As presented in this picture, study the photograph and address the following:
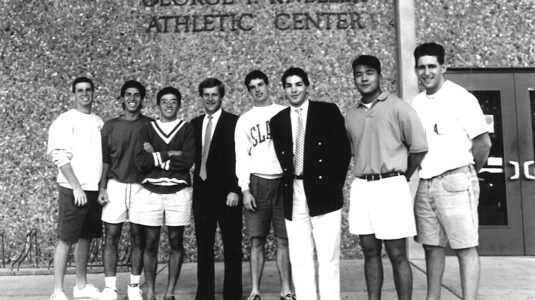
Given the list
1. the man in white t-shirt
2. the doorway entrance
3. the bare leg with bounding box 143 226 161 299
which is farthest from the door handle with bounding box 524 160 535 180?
the bare leg with bounding box 143 226 161 299

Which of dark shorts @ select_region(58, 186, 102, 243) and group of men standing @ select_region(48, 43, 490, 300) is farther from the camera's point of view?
dark shorts @ select_region(58, 186, 102, 243)

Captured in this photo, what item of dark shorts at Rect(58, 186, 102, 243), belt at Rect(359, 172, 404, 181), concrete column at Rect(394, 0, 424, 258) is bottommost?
dark shorts at Rect(58, 186, 102, 243)

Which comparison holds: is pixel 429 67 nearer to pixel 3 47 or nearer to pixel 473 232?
pixel 473 232

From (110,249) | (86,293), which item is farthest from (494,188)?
(86,293)

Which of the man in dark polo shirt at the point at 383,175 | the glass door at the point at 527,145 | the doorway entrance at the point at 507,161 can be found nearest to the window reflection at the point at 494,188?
the doorway entrance at the point at 507,161

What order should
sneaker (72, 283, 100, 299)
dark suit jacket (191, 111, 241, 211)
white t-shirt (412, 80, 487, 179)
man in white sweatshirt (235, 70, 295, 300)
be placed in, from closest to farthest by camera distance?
white t-shirt (412, 80, 487, 179)
man in white sweatshirt (235, 70, 295, 300)
dark suit jacket (191, 111, 241, 211)
sneaker (72, 283, 100, 299)

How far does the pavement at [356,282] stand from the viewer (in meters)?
4.44

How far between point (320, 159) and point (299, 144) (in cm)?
24

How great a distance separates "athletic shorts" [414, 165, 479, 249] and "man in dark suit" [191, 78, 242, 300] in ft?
5.52

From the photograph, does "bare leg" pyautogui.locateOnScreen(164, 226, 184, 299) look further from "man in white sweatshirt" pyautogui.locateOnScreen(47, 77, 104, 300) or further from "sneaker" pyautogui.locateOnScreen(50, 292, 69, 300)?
"sneaker" pyautogui.locateOnScreen(50, 292, 69, 300)

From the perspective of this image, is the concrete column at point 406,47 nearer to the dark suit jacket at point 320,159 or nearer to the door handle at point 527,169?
the door handle at point 527,169

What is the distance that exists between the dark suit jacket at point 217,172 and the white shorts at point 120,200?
0.58 m

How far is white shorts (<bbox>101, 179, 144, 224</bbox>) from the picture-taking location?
4.28 meters

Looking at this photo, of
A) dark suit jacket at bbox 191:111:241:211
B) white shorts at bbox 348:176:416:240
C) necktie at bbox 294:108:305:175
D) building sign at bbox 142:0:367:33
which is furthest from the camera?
building sign at bbox 142:0:367:33
